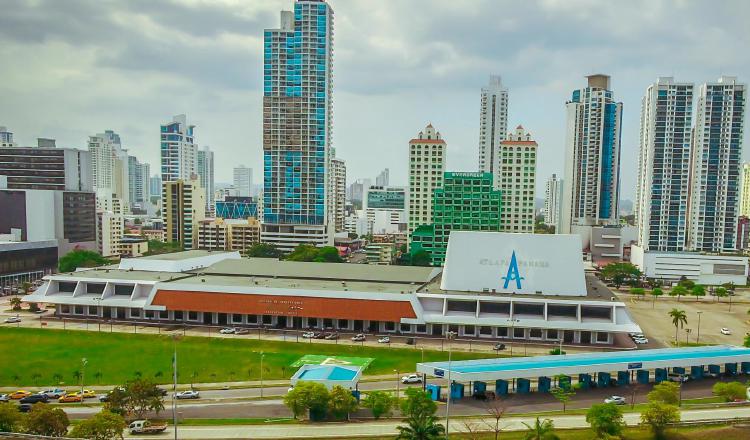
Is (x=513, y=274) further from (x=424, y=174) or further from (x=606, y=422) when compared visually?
(x=424, y=174)

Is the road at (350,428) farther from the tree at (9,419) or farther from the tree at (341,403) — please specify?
the tree at (9,419)

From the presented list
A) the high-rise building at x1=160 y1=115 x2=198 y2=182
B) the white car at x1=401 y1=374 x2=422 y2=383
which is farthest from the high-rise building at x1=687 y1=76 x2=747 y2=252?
the high-rise building at x1=160 y1=115 x2=198 y2=182

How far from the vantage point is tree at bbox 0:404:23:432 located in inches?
941

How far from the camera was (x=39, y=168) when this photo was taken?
3415 inches

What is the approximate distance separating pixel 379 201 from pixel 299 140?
3098 inches

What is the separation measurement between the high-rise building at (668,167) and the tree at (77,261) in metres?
87.4

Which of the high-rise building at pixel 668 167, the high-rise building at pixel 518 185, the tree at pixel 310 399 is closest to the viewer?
the tree at pixel 310 399

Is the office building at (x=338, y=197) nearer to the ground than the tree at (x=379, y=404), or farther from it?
farther from it

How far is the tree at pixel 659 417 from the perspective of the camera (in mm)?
25578

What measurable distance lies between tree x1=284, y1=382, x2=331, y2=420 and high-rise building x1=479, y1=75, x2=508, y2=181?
11541 centimetres

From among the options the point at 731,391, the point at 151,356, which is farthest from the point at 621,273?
the point at 151,356

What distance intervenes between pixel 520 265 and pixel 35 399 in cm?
3612

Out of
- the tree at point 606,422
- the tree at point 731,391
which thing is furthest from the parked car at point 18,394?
the tree at point 731,391

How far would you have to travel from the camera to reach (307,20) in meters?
99.3
